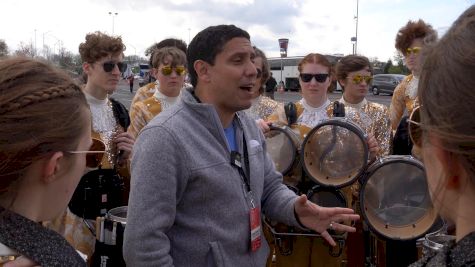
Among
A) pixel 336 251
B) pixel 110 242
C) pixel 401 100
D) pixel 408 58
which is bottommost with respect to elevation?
pixel 336 251

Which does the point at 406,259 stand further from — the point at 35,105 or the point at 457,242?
the point at 35,105

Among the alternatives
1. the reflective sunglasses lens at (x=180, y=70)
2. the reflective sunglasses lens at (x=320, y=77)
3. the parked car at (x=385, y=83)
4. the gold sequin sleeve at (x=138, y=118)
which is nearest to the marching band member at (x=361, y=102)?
the reflective sunglasses lens at (x=320, y=77)

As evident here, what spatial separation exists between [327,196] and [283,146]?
0.49 meters

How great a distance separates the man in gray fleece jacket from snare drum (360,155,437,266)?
79 cm

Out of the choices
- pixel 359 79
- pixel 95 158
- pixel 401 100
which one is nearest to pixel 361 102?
pixel 359 79

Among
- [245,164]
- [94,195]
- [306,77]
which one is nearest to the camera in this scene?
[245,164]

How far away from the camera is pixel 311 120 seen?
4602 millimetres

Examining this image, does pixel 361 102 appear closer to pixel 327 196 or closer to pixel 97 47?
pixel 327 196

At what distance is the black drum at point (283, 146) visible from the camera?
11.8 feet

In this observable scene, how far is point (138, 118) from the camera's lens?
4.91m

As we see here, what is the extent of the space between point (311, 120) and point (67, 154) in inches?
133

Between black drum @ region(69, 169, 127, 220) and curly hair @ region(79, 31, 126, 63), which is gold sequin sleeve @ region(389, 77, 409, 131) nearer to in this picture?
curly hair @ region(79, 31, 126, 63)

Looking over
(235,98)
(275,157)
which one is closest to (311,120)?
(275,157)

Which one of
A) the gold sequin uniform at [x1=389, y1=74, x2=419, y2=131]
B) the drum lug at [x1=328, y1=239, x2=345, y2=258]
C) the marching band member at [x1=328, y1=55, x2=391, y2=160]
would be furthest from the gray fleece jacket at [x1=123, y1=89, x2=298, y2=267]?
the gold sequin uniform at [x1=389, y1=74, x2=419, y2=131]
